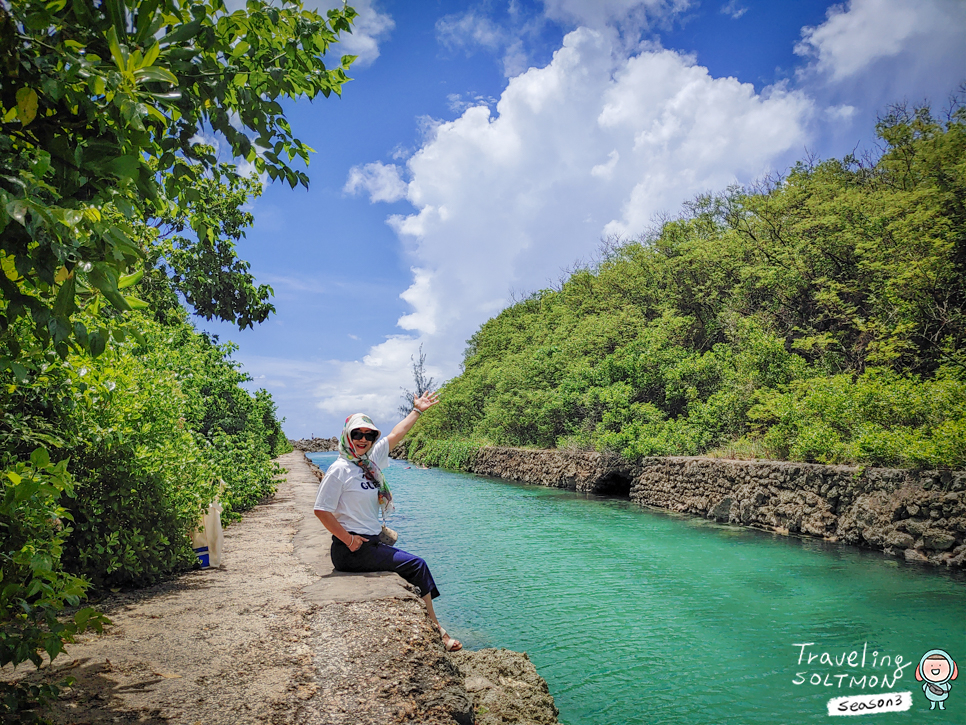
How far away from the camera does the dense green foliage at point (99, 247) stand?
65.3 inches

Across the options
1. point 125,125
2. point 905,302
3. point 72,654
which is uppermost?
point 905,302

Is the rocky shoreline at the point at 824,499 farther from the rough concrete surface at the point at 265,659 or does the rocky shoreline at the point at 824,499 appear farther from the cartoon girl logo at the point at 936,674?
the rough concrete surface at the point at 265,659

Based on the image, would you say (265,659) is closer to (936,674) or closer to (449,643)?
(449,643)

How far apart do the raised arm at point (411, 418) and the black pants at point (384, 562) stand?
0.80m

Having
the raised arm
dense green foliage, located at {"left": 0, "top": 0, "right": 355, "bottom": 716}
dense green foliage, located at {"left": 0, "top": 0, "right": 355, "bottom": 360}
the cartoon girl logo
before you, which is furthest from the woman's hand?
the cartoon girl logo

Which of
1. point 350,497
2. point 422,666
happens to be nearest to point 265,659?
point 422,666

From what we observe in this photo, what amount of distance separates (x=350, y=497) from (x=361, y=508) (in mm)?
126

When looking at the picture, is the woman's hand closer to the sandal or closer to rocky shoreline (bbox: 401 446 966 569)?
the sandal

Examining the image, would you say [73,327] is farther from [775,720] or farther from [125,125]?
[775,720]

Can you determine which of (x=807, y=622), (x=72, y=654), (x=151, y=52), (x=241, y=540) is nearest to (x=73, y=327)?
(x=151, y=52)

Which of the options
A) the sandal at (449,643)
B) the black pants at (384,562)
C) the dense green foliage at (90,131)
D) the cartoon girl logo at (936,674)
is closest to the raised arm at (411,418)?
the black pants at (384,562)

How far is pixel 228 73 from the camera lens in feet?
7.93

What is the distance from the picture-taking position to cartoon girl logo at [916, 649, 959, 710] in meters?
4.92

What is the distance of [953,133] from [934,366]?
6568 mm
